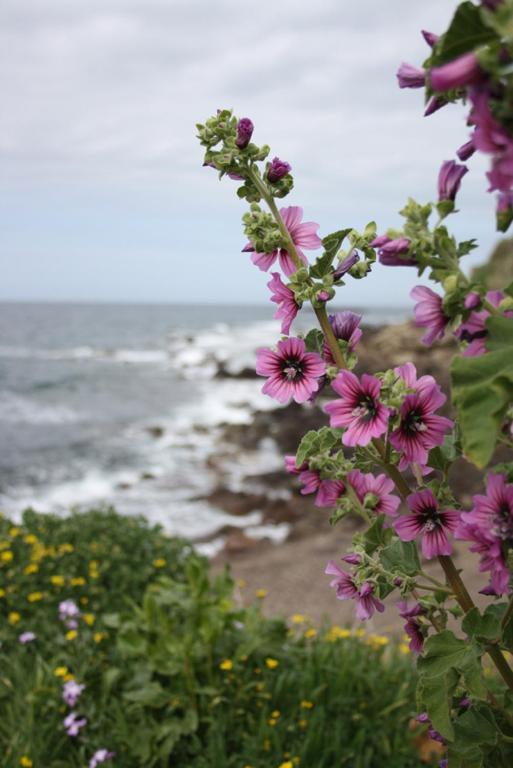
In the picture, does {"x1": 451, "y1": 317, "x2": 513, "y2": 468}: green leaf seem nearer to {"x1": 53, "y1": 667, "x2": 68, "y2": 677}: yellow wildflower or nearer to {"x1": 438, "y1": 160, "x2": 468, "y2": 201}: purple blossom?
{"x1": 438, "y1": 160, "x2": 468, "y2": 201}: purple blossom

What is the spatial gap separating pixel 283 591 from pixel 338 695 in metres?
4.80

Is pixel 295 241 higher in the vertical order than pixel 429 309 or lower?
higher

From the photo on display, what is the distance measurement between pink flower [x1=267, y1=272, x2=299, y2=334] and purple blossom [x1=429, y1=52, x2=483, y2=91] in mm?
756

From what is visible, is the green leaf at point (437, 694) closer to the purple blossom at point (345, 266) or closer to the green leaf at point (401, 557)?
the green leaf at point (401, 557)

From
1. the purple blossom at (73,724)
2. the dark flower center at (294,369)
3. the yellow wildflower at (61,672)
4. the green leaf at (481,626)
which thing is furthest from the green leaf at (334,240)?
the yellow wildflower at (61,672)

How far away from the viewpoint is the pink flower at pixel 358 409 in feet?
5.03

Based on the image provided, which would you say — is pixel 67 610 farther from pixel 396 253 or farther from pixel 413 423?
pixel 396 253

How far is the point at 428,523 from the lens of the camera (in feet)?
5.64

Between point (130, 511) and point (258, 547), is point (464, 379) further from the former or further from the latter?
point (130, 511)

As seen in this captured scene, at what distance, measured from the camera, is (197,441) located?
62.1 ft

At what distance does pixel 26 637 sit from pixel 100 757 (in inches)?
49.6

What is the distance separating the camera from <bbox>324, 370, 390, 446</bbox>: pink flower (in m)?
1.53

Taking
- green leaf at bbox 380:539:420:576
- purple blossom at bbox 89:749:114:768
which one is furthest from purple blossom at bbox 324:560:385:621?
purple blossom at bbox 89:749:114:768

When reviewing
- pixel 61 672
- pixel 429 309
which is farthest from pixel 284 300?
pixel 61 672
